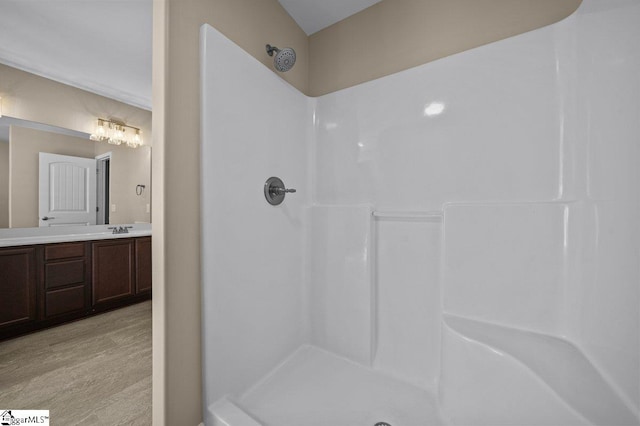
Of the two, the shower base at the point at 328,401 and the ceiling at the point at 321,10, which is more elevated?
the ceiling at the point at 321,10

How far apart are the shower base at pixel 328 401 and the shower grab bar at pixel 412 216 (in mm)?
861

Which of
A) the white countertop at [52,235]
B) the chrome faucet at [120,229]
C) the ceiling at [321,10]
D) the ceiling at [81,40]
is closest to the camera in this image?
the ceiling at [321,10]

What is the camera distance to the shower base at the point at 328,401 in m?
1.06

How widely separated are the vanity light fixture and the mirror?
6 centimetres

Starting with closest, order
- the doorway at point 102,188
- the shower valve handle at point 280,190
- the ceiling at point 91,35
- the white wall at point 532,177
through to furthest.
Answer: the white wall at point 532,177, the shower valve handle at point 280,190, the ceiling at point 91,35, the doorway at point 102,188

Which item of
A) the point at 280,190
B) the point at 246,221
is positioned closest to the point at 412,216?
the point at 280,190

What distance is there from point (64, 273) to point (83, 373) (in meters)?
1.27

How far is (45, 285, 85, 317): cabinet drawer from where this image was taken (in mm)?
2301

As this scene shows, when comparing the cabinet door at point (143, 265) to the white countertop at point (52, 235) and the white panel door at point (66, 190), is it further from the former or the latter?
the white panel door at point (66, 190)

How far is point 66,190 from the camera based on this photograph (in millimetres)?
2631

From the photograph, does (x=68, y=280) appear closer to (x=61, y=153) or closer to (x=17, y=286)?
(x=17, y=286)

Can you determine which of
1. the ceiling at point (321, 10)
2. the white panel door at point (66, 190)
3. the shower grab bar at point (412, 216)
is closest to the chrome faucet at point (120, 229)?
the white panel door at point (66, 190)

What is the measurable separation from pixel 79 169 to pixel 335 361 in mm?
3305

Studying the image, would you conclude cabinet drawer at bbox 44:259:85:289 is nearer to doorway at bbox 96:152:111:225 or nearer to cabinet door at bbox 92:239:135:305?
cabinet door at bbox 92:239:135:305
